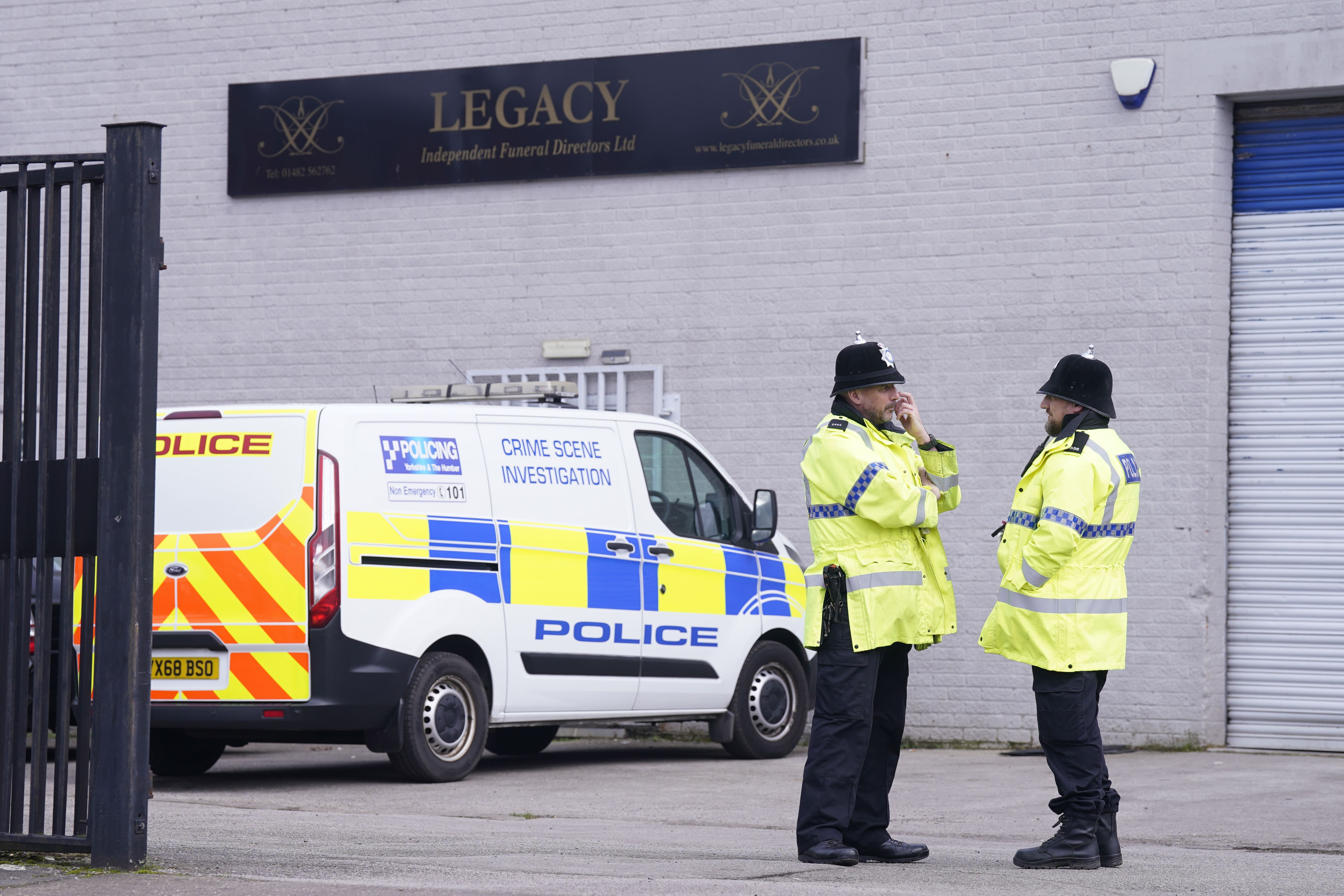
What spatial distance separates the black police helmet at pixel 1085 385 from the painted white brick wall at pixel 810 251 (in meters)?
5.58

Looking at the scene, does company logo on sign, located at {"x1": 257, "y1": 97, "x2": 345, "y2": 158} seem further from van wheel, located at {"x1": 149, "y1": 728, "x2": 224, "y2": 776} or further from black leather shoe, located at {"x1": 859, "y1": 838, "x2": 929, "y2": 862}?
black leather shoe, located at {"x1": 859, "y1": 838, "x2": 929, "y2": 862}

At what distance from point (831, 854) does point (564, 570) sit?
425cm

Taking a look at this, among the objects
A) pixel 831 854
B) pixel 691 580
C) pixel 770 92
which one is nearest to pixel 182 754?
pixel 691 580

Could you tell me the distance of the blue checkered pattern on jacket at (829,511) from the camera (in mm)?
6547

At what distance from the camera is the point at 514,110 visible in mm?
14062

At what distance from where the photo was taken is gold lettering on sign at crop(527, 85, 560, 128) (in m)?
14.0

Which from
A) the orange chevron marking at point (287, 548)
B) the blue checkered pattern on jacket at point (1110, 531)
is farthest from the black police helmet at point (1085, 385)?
the orange chevron marking at point (287, 548)

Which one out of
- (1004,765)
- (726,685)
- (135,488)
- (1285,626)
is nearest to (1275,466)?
(1285,626)

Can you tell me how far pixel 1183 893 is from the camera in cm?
587

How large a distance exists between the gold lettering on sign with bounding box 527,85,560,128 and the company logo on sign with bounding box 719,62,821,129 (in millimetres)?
1362

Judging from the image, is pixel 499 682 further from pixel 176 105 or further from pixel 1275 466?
pixel 176 105

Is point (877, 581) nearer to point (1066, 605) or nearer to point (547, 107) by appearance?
point (1066, 605)

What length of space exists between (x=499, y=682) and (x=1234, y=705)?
5176mm

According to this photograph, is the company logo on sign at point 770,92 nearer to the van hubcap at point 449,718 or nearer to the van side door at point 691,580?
the van side door at point 691,580
